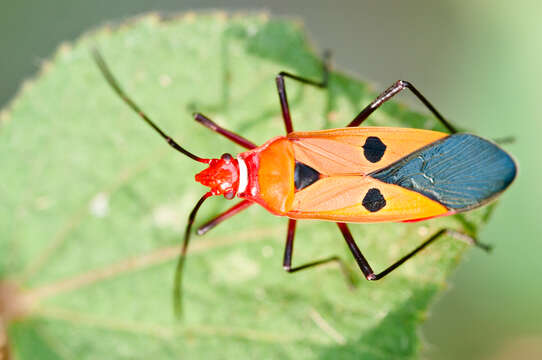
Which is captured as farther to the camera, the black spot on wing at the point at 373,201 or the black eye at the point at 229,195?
the black eye at the point at 229,195

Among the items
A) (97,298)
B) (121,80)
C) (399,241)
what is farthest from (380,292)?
(121,80)

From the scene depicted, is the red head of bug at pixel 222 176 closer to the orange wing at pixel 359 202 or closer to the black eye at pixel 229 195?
the black eye at pixel 229 195

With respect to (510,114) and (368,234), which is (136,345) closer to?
(368,234)

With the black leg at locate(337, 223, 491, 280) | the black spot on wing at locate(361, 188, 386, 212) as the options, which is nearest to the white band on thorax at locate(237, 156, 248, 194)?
the black leg at locate(337, 223, 491, 280)

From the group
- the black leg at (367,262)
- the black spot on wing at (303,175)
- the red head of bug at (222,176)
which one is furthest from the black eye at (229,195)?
the black leg at (367,262)

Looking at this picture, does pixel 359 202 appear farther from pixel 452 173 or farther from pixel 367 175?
pixel 452 173

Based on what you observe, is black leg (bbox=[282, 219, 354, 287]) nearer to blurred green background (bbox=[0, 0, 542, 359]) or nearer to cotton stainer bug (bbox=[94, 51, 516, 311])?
cotton stainer bug (bbox=[94, 51, 516, 311])

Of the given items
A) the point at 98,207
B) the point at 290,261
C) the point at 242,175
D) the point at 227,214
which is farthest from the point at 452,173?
the point at 98,207
